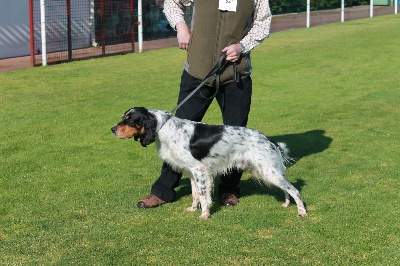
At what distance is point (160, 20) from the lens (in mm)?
24641

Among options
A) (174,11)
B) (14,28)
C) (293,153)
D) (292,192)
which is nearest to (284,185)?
(292,192)

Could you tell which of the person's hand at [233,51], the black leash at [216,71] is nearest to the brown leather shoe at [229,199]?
the black leash at [216,71]

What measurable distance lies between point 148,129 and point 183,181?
1.65 meters

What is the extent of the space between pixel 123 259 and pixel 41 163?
344 cm

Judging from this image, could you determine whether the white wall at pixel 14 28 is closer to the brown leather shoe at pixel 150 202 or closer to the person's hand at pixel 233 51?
the brown leather shoe at pixel 150 202

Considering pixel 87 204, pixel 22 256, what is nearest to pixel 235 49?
pixel 87 204

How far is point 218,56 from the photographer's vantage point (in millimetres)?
6516

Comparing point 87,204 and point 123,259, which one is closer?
point 123,259

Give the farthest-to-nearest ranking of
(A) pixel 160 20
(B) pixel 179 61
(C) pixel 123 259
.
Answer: (A) pixel 160 20 → (B) pixel 179 61 → (C) pixel 123 259

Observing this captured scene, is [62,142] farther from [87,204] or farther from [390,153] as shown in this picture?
[390,153]

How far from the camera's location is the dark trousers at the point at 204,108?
6.68 metres

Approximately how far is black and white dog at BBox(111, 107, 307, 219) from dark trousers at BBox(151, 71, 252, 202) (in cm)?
31

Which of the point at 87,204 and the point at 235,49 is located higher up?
the point at 235,49

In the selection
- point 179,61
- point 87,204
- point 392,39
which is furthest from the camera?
point 392,39
